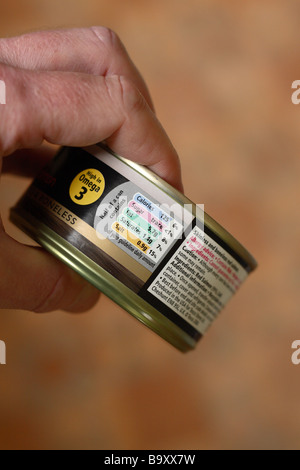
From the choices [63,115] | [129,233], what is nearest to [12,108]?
[63,115]

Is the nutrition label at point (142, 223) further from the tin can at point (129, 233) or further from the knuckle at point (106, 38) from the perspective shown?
the knuckle at point (106, 38)

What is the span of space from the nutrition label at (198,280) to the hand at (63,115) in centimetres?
9

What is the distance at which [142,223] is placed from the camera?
23.4 inches

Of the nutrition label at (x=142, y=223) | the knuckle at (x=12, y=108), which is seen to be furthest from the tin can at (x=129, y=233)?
the knuckle at (x=12, y=108)

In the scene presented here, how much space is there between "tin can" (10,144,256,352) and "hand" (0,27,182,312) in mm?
33

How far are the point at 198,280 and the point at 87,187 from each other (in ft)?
0.52

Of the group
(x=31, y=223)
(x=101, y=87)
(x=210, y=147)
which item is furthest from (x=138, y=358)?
(x=101, y=87)

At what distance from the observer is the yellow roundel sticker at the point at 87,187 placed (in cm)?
60

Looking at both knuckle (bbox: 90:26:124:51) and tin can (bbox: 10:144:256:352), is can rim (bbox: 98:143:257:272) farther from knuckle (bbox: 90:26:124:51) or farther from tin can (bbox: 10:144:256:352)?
knuckle (bbox: 90:26:124:51)

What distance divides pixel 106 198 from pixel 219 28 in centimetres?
89

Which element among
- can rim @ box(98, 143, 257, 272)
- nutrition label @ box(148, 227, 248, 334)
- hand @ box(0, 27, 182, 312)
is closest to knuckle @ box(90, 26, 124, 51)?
hand @ box(0, 27, 182, 312)

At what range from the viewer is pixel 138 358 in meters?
1.20

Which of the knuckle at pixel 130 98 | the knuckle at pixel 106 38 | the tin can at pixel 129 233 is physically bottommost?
the tin can at pixel 129 233

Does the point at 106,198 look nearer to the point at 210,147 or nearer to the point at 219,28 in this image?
the point at 210,147
